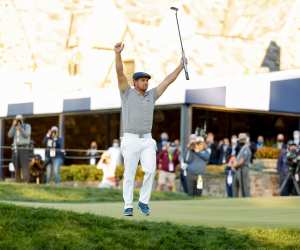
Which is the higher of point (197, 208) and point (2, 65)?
point (2, 65)

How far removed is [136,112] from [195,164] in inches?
435

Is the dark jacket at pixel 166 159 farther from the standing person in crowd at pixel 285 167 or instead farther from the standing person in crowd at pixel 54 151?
the standing person in crowd at pixel 54 151

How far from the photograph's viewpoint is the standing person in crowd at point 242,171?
74.2 feet

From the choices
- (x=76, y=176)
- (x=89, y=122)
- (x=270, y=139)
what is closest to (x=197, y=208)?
(x=76, y=176)

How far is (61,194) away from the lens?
764 inches

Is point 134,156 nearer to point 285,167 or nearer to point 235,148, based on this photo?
point 285,167

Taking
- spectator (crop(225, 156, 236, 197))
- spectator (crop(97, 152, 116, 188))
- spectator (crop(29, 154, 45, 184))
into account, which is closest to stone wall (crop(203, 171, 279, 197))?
spectator (crop(225, 156, 236, 197))

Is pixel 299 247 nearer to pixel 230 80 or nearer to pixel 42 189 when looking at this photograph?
pixel 42 189

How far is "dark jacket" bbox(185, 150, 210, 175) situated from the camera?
2208 centimetres

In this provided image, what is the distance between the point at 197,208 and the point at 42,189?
6820 mm

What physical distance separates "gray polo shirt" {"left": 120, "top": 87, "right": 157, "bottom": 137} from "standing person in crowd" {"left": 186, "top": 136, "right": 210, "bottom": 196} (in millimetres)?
10890

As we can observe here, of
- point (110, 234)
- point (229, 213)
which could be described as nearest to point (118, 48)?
point (110, 234)

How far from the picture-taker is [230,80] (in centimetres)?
2530

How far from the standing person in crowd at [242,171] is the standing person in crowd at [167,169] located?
2.45 meters
